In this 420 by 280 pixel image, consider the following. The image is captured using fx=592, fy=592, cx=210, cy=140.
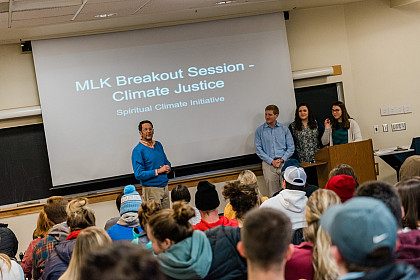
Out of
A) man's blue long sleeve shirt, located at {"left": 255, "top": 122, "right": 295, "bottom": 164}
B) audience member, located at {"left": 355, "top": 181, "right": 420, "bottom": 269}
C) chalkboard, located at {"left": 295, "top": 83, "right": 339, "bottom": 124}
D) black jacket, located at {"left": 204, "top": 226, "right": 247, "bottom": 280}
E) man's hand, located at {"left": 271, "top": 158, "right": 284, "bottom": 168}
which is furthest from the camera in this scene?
chalkboard, located at {"left": 295, "top": 83, "right": 339, "bottom": 124}

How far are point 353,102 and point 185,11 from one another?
3137 millimetres

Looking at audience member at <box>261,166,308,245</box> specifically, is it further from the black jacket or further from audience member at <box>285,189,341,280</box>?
Answer: the black jacket

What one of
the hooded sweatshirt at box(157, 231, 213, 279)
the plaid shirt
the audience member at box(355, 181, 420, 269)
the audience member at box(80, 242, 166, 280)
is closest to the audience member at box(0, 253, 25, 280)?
the plaid shirt

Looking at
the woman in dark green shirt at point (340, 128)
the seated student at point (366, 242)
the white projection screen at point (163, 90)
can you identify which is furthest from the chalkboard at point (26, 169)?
the seated student at point (366, 242)

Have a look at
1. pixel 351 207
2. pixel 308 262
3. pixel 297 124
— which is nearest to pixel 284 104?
pixel 297 124

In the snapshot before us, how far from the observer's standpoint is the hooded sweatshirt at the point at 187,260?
9.29 feet

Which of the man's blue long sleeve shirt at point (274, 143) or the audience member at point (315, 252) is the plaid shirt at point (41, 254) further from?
the man's blue long sleeve shirt at point (274, 143)

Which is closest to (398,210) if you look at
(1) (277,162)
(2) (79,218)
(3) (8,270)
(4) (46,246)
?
(2) (79,218)

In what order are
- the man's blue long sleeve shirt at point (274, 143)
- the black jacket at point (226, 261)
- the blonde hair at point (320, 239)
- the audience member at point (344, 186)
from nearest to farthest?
the blonde hair at point (320, 239) < the black jacket at point (226, 261) < the audience member at point (344, 186) < the man's blue long sleeve shirt at point (274, 143)

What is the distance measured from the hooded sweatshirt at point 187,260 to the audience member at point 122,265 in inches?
57.3

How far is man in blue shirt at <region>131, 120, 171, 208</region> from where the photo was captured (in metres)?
7.70

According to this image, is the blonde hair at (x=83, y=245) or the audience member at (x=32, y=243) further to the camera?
the audience member at (x=32, y=243)

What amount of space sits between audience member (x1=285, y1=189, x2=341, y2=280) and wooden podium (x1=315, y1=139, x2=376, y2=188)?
4.66m

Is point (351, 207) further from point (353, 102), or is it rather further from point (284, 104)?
point (353, 102)
